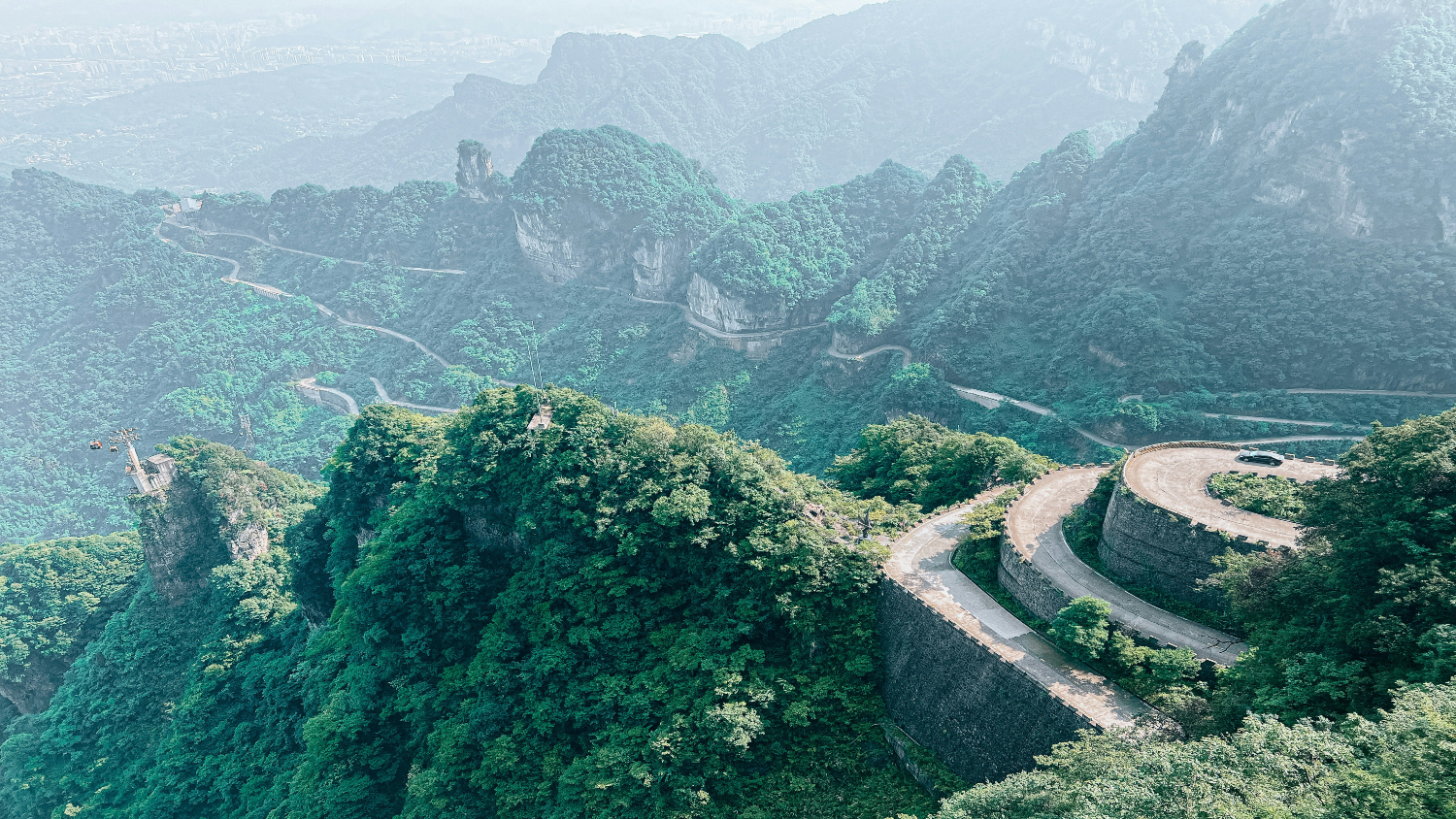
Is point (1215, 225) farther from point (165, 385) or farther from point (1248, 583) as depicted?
point (165, 385)

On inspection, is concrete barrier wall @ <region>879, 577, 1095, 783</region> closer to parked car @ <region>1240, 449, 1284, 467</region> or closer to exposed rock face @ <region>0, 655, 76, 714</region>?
parked car @ <region>1240, 449, 1284, 467</region>

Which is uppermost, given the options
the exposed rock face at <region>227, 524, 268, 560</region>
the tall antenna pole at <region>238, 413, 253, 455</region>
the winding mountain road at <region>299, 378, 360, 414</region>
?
the exposed rock face at <region>227, 524, 268, 560</region>

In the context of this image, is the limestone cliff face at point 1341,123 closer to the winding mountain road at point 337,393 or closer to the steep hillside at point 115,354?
the winding mountain road at point 337,393

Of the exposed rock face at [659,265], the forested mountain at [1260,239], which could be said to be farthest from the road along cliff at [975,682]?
the exposed rock face at [659,265]

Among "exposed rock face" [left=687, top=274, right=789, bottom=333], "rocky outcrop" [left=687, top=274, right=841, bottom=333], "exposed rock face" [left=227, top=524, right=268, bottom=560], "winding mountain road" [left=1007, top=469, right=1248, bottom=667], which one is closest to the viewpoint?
"winding mountain road" [left=1007, top=469, right=1248, bottom=667]

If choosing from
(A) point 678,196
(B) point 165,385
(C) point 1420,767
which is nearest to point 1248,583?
(C) point 1420,767

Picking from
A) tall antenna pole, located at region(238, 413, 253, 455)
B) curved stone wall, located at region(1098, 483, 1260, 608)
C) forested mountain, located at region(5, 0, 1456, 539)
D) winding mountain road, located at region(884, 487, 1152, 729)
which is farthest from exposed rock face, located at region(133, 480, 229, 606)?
tall antenna pole, located at region(238, 413, 253, 455)
